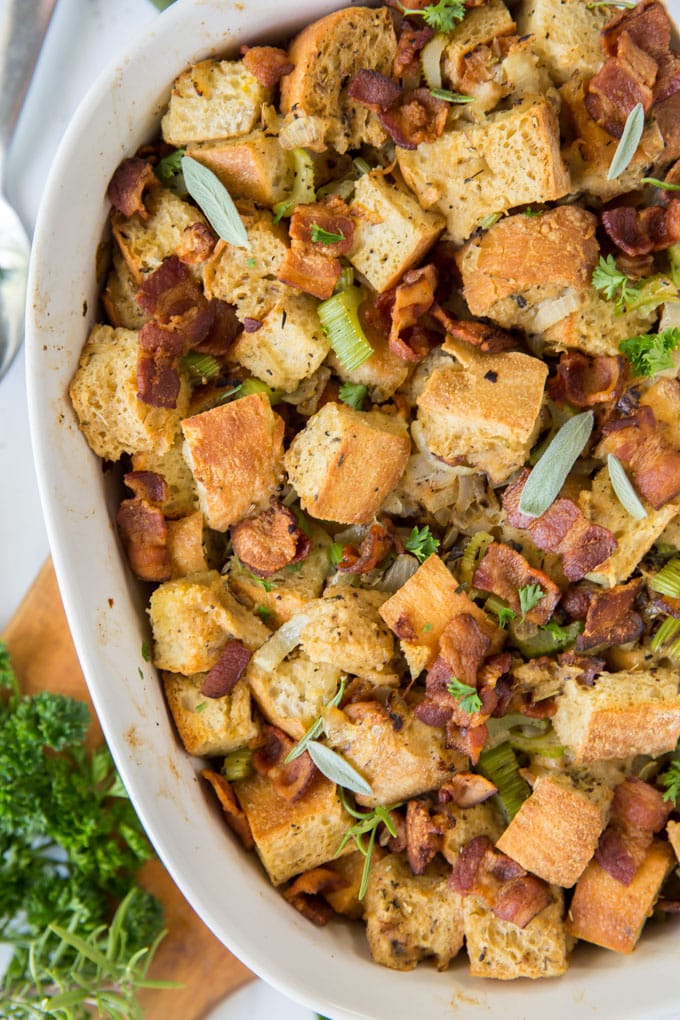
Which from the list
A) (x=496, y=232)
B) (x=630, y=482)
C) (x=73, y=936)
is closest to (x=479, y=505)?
(x=630, y=482)

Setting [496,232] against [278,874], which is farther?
[278,874]

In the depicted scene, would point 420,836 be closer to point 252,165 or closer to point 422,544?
point 422,544

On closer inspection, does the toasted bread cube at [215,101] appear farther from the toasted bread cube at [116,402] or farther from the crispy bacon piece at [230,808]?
the crispy bacon piece at [230,808]

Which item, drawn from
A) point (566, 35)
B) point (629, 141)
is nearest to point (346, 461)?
point (629, 141)

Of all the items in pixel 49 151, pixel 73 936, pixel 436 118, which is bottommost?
pixel 73 936

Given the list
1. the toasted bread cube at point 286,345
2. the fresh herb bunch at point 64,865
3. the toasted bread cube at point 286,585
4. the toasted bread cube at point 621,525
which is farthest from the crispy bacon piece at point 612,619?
the fresh herb bunch at point 64,865

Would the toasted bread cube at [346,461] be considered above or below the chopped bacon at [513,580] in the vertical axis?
above

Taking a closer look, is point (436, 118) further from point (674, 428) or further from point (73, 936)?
point (73, 936)
